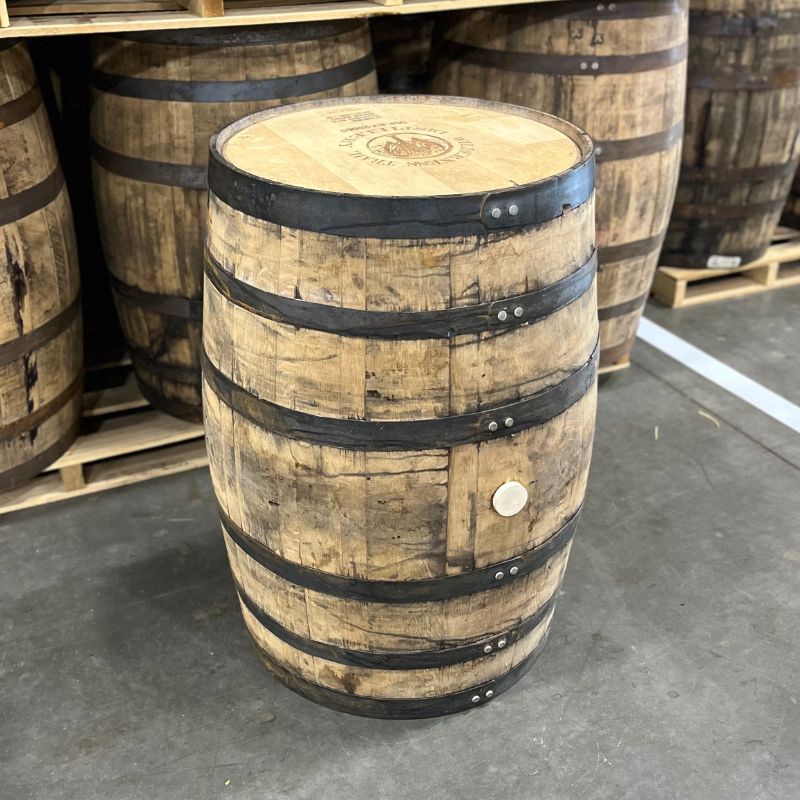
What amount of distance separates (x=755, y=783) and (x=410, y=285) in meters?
1.48

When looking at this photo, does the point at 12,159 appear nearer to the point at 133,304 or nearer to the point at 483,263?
the point at 133,304

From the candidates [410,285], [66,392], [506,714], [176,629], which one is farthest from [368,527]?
[66,392]

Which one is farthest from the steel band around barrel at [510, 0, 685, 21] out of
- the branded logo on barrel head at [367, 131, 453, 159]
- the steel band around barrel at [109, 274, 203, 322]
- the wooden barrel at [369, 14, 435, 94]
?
the steel band around barrel at [109, 274, 203, 322]

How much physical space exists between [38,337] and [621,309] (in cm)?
215

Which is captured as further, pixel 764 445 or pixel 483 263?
pixel 764 445

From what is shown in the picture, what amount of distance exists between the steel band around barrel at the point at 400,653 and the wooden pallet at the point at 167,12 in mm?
1578

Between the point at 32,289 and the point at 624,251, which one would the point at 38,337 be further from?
the point at 624,251

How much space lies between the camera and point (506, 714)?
2.42 meters

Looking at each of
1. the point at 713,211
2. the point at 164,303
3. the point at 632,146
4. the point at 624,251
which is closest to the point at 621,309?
the point at 624,251

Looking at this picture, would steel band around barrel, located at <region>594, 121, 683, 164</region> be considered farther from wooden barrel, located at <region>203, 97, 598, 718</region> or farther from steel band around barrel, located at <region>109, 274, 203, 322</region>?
steel band around barrel, located at <region>109, 274, 203, 322</region>

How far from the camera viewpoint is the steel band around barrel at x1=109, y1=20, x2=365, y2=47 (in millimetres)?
2660

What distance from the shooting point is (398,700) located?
2348mm

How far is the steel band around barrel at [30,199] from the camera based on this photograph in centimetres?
262

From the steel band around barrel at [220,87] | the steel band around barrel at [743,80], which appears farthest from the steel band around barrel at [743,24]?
the steel band around barrel at [220,87]
